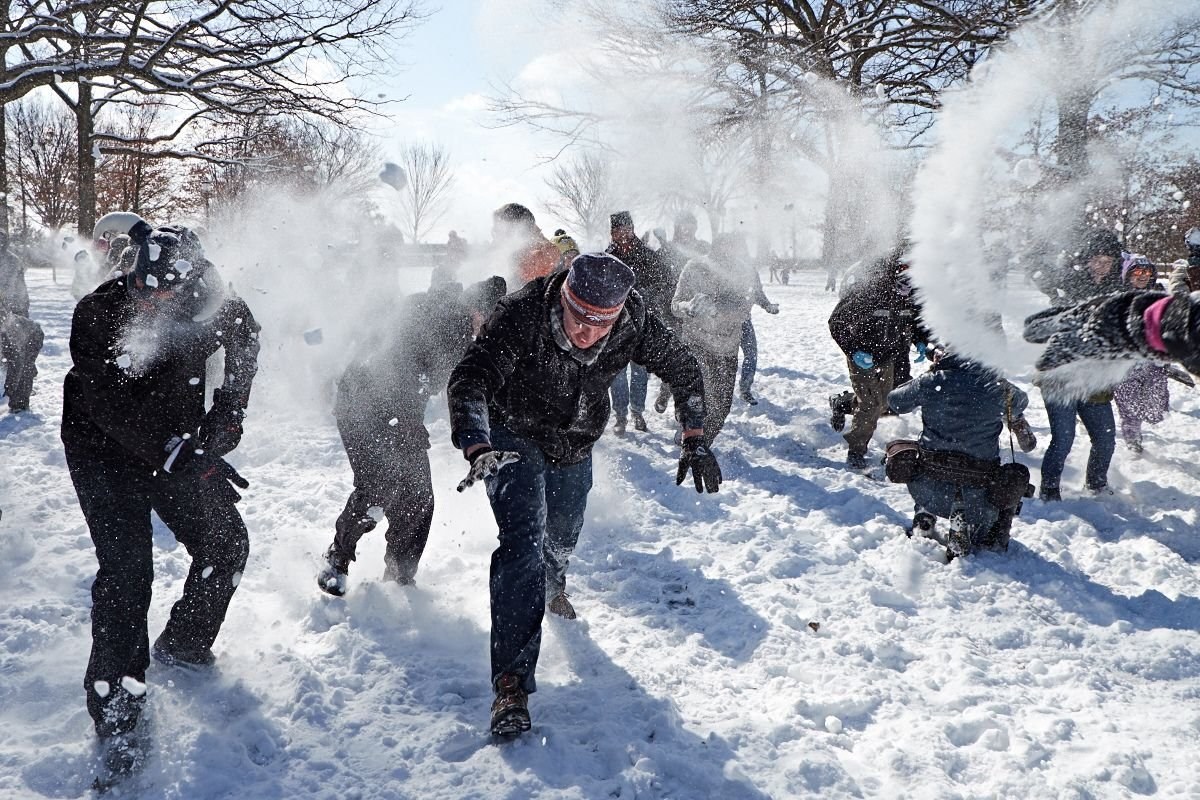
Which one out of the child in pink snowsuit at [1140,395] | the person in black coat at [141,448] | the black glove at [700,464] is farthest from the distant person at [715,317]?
the person in black coat at [141,448]

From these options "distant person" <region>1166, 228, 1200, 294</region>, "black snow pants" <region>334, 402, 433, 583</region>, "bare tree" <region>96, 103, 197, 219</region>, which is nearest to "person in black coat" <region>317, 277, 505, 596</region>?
"black snow pants" <region>334, 402, 433, 583</region>

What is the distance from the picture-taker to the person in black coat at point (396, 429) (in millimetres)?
3824

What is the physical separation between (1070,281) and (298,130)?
554 inches

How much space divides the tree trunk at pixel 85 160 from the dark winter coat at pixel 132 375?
48.2 feet

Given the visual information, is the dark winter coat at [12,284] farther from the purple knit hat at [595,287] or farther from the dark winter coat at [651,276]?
the purple knit hat at [595,287]

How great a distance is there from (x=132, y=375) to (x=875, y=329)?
15.5ft

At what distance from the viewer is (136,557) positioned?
268 centimetres

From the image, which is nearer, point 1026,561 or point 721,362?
point 1026,561

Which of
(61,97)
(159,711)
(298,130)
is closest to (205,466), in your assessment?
(159,711)

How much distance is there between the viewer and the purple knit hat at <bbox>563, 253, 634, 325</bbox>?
2.78 meters

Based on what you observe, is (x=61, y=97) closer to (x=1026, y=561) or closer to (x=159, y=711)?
(x=159, y=711)

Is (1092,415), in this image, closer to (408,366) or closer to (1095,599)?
(1095,599)

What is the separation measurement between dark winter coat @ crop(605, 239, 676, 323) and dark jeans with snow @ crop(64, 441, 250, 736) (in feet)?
14.2

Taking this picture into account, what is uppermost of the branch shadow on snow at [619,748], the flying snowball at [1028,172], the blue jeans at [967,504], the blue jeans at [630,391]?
the flying snowball at [1028,172]
